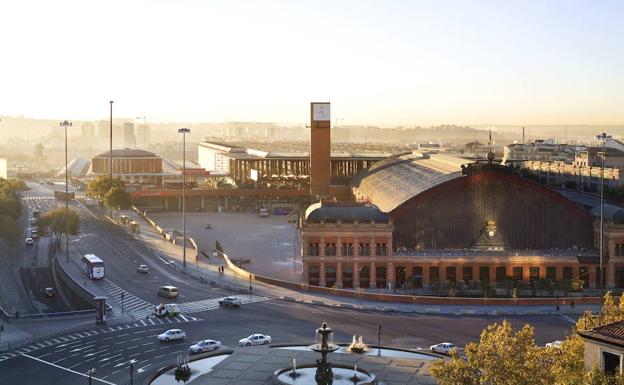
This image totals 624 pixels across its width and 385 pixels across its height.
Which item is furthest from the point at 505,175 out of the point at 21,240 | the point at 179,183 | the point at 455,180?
the point at 179,183

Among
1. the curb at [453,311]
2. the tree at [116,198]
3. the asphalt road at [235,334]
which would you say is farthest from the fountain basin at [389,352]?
the tree at [116,198]

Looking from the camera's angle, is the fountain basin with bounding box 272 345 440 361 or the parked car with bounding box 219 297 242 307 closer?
the fountain basin with bounding box 272 345 440 361

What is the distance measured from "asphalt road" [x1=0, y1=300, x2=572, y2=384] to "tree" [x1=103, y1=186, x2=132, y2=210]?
273 feet

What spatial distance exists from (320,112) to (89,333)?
93.6 m

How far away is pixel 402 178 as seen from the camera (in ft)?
421

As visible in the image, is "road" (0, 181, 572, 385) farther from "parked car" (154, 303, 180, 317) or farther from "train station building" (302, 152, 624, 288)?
"train station building" (302, 152, 624, 288)

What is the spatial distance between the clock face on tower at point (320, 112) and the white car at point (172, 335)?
9340 cm

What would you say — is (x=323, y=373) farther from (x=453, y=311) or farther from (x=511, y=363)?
(x=453, y=311)

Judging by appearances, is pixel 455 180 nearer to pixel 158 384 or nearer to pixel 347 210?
pixel 347 210

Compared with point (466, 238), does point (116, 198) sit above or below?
above

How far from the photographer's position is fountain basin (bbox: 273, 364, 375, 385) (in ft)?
172

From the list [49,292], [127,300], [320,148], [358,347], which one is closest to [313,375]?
[358,347]

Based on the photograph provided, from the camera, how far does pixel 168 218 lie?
6614 inches

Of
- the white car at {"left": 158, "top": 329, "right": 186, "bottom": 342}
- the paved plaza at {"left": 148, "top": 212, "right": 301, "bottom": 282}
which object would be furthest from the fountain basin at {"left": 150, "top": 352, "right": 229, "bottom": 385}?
the paved plaza at {"left": 148, "top": 212, "right": 301, "bottom": 282}
